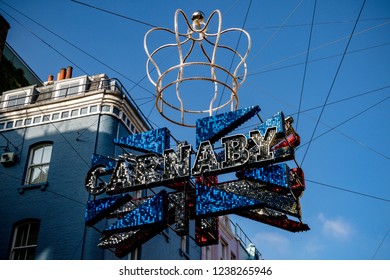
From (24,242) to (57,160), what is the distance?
286 cm

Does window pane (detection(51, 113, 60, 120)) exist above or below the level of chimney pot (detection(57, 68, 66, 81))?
below

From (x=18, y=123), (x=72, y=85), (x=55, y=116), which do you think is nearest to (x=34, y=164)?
(x=55, y=116)

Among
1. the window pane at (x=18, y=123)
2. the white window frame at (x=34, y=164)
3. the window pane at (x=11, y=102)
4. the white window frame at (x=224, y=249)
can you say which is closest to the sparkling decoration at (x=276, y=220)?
the white window frame at (x=34, y=164)

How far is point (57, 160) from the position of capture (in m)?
18.5

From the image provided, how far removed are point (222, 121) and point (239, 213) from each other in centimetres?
208

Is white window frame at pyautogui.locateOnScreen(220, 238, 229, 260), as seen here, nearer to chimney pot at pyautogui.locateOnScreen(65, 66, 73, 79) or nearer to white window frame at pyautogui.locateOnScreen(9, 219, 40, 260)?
chimney pot at pyautogui.locateOnScreen(65, 66, 73, 79)

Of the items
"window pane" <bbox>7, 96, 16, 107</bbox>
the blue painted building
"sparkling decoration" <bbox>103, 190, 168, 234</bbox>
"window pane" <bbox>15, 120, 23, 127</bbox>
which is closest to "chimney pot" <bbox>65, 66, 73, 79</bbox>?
the blue painted building

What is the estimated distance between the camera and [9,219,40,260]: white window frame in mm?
17000

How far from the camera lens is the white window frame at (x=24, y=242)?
17.0m

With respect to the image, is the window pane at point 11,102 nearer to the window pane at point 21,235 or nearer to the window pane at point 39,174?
the window pane at point 39,174

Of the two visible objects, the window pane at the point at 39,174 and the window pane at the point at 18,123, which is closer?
the window pane at the point at 39,174

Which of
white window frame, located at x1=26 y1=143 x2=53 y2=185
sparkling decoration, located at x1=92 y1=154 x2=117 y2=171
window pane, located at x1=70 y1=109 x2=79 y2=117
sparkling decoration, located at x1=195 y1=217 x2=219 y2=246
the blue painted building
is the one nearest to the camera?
sparkling decoration, located at x1=195 y1=217 x2=219 y2=246

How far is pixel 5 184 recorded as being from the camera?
1864 cm

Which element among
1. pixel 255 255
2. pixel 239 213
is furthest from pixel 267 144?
pixel 255 255
